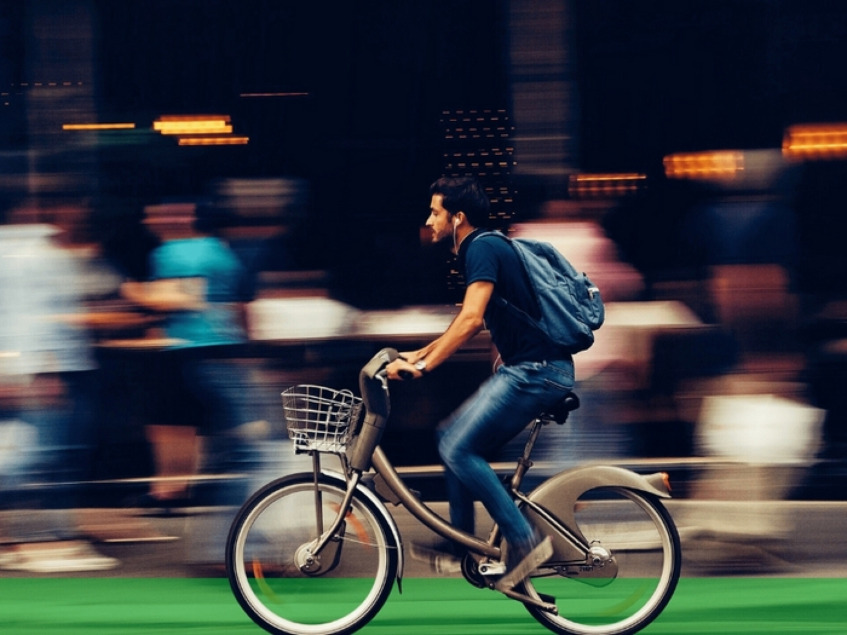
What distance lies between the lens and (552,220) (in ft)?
25.8

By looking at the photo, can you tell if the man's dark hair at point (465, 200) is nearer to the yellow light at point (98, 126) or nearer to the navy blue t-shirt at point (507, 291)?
the navy blue t-shirt at point (507, 291)

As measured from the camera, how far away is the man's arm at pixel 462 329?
5055mm

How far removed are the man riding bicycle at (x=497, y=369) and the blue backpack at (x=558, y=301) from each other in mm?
34

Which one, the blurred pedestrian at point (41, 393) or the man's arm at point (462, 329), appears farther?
the blurred pedestrian at point (41, 393)

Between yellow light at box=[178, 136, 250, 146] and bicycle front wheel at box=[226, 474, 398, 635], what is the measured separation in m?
3.78

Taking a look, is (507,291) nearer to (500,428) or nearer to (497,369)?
(497,369)

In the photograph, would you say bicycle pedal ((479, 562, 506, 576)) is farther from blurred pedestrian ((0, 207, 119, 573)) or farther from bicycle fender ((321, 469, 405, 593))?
blurred pedestrian ((0, 207, 119, 573))

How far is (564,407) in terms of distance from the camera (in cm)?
521

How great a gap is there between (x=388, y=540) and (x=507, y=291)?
1009mm

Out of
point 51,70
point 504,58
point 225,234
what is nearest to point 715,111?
point 504,58

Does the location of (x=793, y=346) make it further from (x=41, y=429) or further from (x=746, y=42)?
(x=41, y=429)

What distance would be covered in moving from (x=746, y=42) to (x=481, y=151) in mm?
1682

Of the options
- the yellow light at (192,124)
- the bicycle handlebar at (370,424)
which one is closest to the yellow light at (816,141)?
the yellow light at (192,124)

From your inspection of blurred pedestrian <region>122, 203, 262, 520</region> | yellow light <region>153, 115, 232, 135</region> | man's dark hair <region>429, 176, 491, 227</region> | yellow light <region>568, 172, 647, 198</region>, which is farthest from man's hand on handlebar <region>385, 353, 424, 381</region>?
yellow light <region>153, 115, 232, 135</region>
